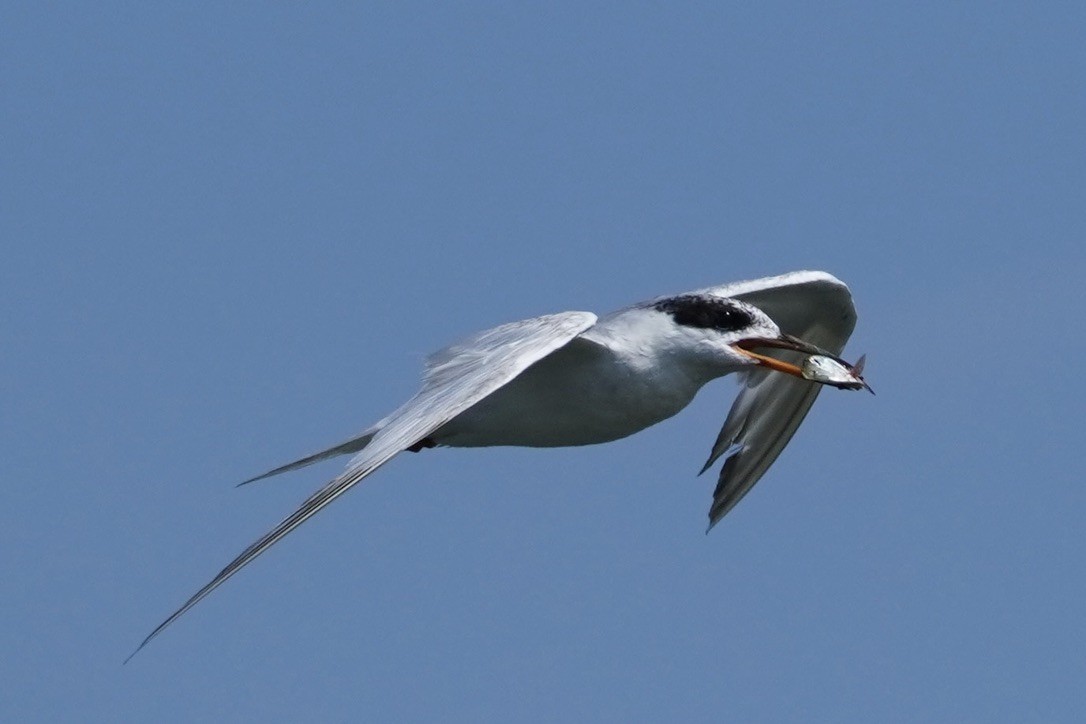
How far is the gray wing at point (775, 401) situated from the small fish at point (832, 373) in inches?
58.4

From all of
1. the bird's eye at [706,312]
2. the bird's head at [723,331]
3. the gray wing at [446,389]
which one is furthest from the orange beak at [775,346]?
the gray wing at [446,389]

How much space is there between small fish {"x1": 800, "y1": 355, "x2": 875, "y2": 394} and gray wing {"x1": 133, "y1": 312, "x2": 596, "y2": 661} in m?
2.24

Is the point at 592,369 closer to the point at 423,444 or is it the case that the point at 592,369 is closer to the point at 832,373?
the point at 423,444

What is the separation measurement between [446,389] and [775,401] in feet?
16.6

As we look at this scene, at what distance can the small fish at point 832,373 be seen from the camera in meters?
12.4

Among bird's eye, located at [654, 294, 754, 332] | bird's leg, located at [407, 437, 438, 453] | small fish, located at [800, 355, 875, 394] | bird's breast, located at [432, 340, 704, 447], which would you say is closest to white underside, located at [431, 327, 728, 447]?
bird's breast, located at [432, 340, 704, 447]

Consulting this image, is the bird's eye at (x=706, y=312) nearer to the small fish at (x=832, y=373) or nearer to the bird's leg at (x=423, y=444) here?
the small fish at (x=832, y=373)

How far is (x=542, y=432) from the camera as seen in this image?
37.4 ft

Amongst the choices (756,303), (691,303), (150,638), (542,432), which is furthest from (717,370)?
(150,638)

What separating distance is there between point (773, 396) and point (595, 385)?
3.57m

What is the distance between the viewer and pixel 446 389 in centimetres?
1001

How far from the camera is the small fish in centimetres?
1236

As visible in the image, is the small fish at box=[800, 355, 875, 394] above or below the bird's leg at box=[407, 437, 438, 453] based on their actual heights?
below

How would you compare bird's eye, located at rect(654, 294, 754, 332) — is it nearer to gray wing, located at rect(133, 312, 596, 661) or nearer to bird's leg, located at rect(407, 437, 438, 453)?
gray wing, located at rect(133, 312, 596, 661)
